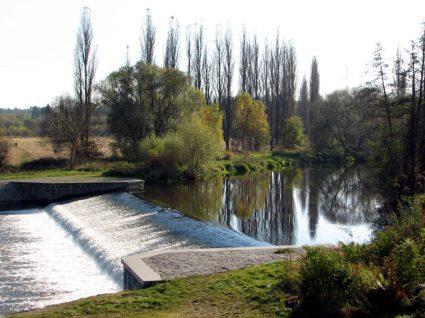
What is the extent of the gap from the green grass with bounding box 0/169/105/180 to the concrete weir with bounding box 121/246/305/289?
21273 millimetres

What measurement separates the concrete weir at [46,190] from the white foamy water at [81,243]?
2774 millimetres

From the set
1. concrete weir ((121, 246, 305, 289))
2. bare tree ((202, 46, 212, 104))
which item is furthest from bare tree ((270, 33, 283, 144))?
concrete weir ((121, 246, 305, 289))

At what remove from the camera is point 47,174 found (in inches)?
1233

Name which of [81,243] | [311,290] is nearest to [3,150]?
[81,243]

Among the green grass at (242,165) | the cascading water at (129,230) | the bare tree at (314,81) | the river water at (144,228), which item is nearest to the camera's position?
the river water at (144,228)

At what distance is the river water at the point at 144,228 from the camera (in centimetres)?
1270

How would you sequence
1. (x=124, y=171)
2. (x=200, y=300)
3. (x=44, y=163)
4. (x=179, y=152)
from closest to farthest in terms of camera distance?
1. (x=200, y=300)
2. (x=124, y=171)
3. (x=179, y=152)
4. (x=44, y=163)

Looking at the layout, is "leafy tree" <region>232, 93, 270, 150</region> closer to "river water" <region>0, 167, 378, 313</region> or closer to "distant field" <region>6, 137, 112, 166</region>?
"distant field" <region>6, 137, 112, 166</region>

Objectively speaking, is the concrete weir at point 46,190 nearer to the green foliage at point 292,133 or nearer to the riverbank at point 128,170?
the riverbank at point 128,170

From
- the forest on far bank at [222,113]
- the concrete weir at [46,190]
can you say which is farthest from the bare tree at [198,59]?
the concrete weir at [46,190]

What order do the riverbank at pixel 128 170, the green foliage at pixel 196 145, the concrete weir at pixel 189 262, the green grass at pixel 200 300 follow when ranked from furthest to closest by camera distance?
the green foliage at pixel 196 145 < the riverbank at pixel 128 170 < the concrete weir at pixel 189 262 < the green grass at pixel 200 300

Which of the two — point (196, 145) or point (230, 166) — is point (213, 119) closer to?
point (230, 166)

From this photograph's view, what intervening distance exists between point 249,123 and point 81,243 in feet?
118

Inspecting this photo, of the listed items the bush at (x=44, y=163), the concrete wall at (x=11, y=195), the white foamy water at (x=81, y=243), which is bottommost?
the white foamy water at (x=81, y=243)
